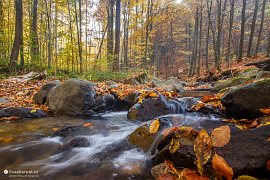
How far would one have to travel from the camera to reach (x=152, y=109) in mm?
4965

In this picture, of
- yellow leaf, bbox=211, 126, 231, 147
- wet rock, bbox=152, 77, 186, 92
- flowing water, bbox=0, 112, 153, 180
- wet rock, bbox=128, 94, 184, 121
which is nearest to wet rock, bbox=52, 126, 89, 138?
flowing water, bbox=0, 112, 153, 180

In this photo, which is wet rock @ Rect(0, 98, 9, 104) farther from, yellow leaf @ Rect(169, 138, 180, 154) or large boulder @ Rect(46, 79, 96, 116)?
yellow leaf @ Rect(169, 138, 180, 154)

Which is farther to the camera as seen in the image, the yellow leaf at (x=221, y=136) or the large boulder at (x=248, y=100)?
the large boulder at (x=248, y=100)

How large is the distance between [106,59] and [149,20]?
511 cm

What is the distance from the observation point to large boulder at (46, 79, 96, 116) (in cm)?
558

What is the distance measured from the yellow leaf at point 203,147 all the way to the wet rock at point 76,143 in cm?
208

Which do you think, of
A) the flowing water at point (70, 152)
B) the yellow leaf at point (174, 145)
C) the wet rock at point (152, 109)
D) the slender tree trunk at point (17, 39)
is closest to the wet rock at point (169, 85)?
the wet rock at point (152, 109)

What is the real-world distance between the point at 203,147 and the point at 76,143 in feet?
7.49

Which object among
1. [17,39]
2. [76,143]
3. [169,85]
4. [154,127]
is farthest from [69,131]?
[17,39]

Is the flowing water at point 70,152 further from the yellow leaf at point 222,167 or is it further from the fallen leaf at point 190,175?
the yellow leaf at point 222,167

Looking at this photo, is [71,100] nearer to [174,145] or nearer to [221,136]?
[174,145]

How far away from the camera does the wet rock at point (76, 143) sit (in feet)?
11.7

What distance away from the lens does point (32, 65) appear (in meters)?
11.5

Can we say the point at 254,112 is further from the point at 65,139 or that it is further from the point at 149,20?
the point at 149,20
